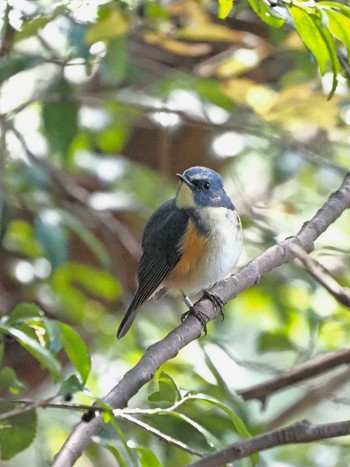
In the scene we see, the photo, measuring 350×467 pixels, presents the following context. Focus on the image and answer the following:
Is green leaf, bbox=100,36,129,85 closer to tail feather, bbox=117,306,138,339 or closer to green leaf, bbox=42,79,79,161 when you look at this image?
green leaf, bbox=42,79,79,161

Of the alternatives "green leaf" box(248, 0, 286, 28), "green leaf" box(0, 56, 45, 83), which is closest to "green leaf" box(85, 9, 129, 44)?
"green leaf" box(0, 56, 45, 83)

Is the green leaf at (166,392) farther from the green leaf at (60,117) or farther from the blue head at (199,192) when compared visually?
the green leaf at (60,117)

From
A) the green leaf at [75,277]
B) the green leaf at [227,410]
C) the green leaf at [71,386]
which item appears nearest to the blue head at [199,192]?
the green leaf at [75,277]

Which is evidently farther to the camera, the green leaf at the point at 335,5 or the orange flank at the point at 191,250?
the orange flank at the point at 191,250

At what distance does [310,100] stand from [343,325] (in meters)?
0.88

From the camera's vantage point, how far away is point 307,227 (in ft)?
7.96

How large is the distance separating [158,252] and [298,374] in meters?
0.64

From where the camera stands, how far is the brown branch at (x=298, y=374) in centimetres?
317

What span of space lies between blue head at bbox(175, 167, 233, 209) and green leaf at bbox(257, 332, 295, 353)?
25.3 inches

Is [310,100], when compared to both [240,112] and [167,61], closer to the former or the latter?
[240,112]

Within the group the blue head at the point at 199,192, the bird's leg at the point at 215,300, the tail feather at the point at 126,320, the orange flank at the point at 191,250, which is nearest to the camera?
the bird's leg at the point at 215,300

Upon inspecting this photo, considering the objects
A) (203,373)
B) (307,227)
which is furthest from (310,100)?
(307,227)

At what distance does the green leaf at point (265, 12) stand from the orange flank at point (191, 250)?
1.15 m

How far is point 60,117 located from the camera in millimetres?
3463
